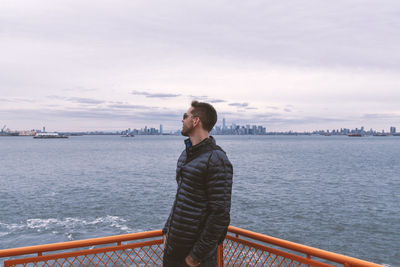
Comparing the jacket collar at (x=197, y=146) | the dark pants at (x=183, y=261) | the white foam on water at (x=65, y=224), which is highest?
the jacket collar at (x=197, y=146)

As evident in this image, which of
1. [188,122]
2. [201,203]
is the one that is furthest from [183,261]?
[188,122]

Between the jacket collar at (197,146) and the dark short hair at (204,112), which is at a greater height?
the dark short hair at (204,112)

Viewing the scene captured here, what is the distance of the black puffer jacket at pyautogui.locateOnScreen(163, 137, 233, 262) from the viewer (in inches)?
119

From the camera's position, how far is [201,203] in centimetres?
311

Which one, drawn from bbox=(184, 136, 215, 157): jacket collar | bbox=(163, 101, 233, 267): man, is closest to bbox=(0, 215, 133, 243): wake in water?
bbox=(163, 101, 233, 267): man

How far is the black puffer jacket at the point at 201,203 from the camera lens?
9.91 ft

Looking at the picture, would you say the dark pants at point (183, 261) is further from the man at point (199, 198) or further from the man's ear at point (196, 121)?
the man's ear at point (196, 121)

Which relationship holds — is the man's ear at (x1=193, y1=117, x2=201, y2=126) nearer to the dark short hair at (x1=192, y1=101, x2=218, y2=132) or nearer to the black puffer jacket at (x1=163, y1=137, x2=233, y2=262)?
the dark short hair at (x1=192, y1=101, x2=218, y2=132)

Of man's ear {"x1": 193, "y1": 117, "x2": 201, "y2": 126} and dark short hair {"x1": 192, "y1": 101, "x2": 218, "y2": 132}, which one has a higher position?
dark short hair {"x1": 192, "y1": 101, "x2": 218, "y2": 132}

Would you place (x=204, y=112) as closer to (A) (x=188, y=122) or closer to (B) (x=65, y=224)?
(A) (x=188, y=122)

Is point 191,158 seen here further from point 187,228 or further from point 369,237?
point 369,237

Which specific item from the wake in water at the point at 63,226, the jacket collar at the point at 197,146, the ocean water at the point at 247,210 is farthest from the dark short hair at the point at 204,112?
the wake in water at the point at 63,226

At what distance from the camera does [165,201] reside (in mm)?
29625

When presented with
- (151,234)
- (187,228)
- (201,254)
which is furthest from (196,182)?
(151,234)
